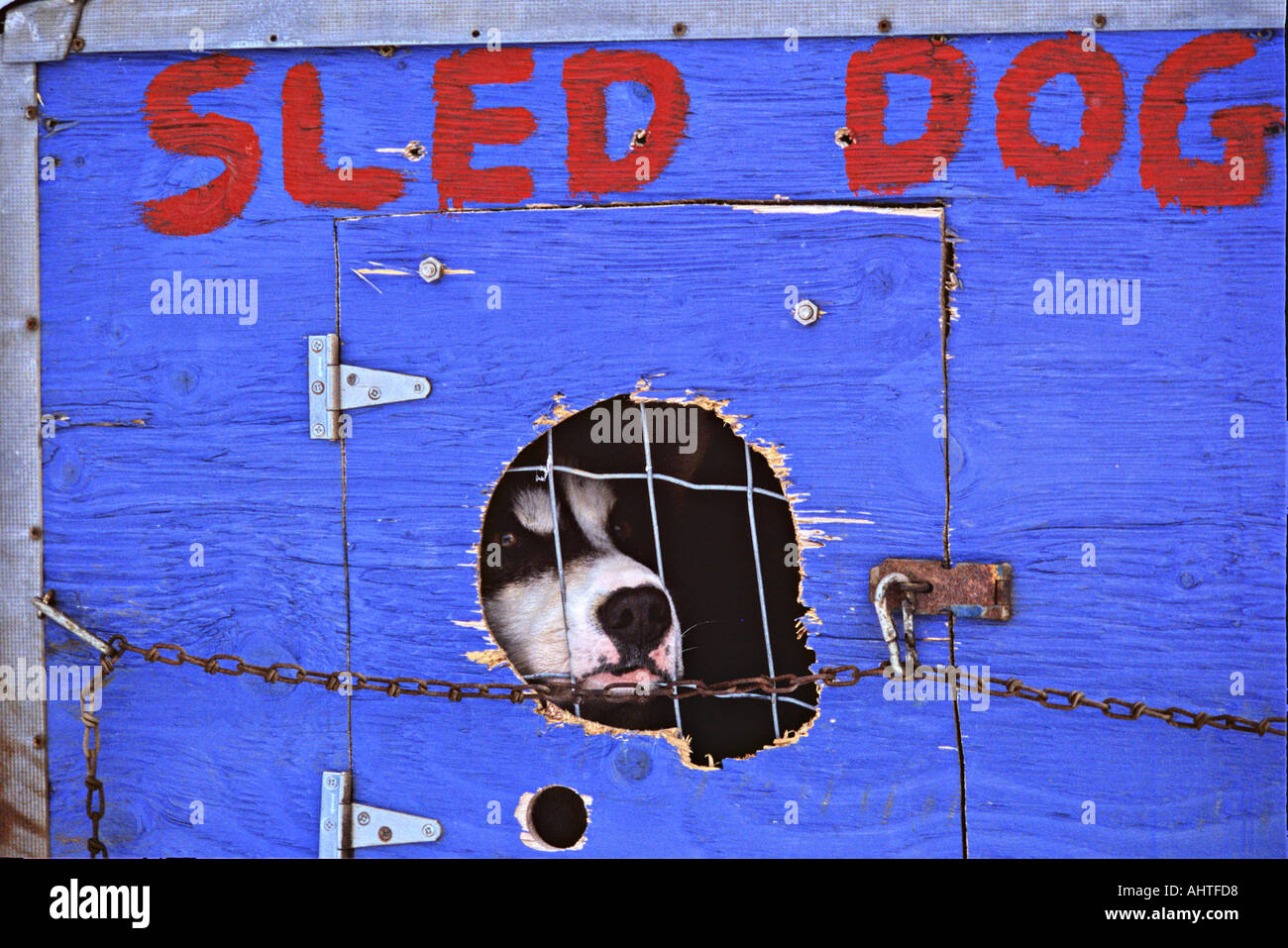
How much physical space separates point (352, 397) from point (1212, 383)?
78.4 inches

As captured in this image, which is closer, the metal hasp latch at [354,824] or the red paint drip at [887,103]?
the red paint drip at [887,103]

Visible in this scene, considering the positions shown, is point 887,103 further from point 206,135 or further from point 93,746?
point 93,746

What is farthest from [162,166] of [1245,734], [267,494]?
[1245,734]

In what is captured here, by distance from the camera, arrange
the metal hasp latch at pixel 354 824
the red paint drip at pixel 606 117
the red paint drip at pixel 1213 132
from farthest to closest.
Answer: the metal hasp latch at pixel 354 824, the red paint drip at pixel 606 117, the red paint drip at pixel 1213 132

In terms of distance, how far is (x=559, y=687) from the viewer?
2.22 meters

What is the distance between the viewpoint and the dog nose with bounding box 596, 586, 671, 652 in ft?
7.15

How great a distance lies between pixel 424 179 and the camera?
84.2 inches

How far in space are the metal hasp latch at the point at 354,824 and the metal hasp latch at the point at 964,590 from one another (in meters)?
1.30

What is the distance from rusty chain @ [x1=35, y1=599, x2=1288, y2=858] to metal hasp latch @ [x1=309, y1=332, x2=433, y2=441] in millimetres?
608

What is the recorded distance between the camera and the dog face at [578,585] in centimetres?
219

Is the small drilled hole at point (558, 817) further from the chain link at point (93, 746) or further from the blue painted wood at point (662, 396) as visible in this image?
the chain link at point (93, 746)

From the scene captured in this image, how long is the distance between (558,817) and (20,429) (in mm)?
1652

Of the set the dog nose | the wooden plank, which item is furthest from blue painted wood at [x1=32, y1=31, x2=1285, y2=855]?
the dog nose

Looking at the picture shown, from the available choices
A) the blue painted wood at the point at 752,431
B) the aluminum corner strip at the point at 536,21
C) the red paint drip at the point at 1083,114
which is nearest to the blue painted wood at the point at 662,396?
the blue painted wood at the point at 752,431
